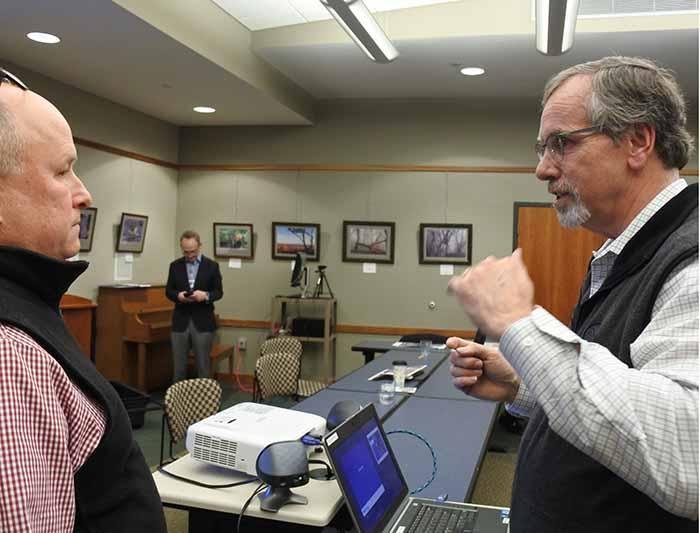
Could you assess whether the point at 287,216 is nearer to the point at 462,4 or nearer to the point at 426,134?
the point at 426,134

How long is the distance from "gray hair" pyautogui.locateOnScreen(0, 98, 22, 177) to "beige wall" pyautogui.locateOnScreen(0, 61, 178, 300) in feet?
17.0

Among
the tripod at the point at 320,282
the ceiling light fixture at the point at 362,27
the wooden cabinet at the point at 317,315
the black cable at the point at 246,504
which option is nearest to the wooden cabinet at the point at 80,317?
the wooden cabinet at the point at 317,315

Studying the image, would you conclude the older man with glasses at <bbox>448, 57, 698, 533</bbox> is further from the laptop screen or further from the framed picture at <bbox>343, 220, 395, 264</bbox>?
the framed picture at <bbox>343, 220, 395, 264</bbox>

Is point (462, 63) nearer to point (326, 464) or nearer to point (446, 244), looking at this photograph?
point (446, 244)

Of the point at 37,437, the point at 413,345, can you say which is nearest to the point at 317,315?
the point at 413,345

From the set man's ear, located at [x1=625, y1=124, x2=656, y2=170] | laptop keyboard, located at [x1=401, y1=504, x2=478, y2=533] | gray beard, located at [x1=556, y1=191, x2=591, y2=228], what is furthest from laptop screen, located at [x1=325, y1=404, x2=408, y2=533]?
man's ear, located at [x1=625, y1=124, x2=656, y2=170]

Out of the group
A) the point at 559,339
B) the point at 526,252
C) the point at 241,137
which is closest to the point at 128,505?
the point at 559,339

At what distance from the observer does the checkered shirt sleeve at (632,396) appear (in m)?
0.77

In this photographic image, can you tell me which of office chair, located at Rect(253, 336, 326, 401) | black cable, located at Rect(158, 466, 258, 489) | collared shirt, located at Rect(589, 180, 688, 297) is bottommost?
office chair, located at Rect(253, 336, 326, 401)

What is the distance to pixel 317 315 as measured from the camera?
25.0 ft

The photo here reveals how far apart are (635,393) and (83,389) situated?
29.3 inches

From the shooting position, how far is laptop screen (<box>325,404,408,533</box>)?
158cm

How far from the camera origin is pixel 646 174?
113cm

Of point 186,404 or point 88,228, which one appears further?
point 88,228
